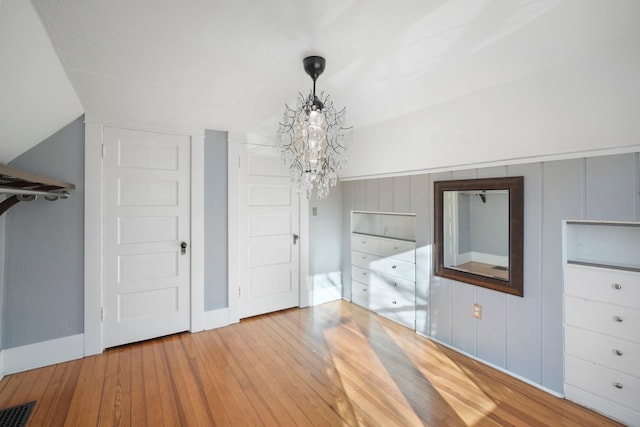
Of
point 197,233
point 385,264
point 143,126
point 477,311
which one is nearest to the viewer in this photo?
point 477,311

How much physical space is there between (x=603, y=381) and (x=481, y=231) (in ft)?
4.26

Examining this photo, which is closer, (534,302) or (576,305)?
(576,305)

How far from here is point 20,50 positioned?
4.73 ft

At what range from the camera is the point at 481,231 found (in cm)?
274

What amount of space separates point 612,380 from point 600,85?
189 centimetres

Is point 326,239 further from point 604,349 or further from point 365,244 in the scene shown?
point 604,349

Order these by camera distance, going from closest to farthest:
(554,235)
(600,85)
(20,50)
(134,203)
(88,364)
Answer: (20,50) → (600,85) → (554,235) → (88,364) → (134,203)

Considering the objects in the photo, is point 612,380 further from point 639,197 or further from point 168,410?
point 168,410

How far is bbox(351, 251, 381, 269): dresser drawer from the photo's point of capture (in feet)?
12.6

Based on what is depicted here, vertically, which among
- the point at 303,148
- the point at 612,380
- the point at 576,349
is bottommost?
the point at 612,380

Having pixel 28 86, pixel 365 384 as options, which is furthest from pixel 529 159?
pixel 28 86

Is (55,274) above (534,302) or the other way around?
above

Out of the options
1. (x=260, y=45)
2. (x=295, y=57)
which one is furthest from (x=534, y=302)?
(x=260, y=45)

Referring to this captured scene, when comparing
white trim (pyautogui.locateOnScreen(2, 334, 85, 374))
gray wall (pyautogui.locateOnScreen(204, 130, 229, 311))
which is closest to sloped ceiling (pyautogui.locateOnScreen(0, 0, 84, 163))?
gray wall (pyautogui.locateOnScreen(204, 130, 229, 311))
